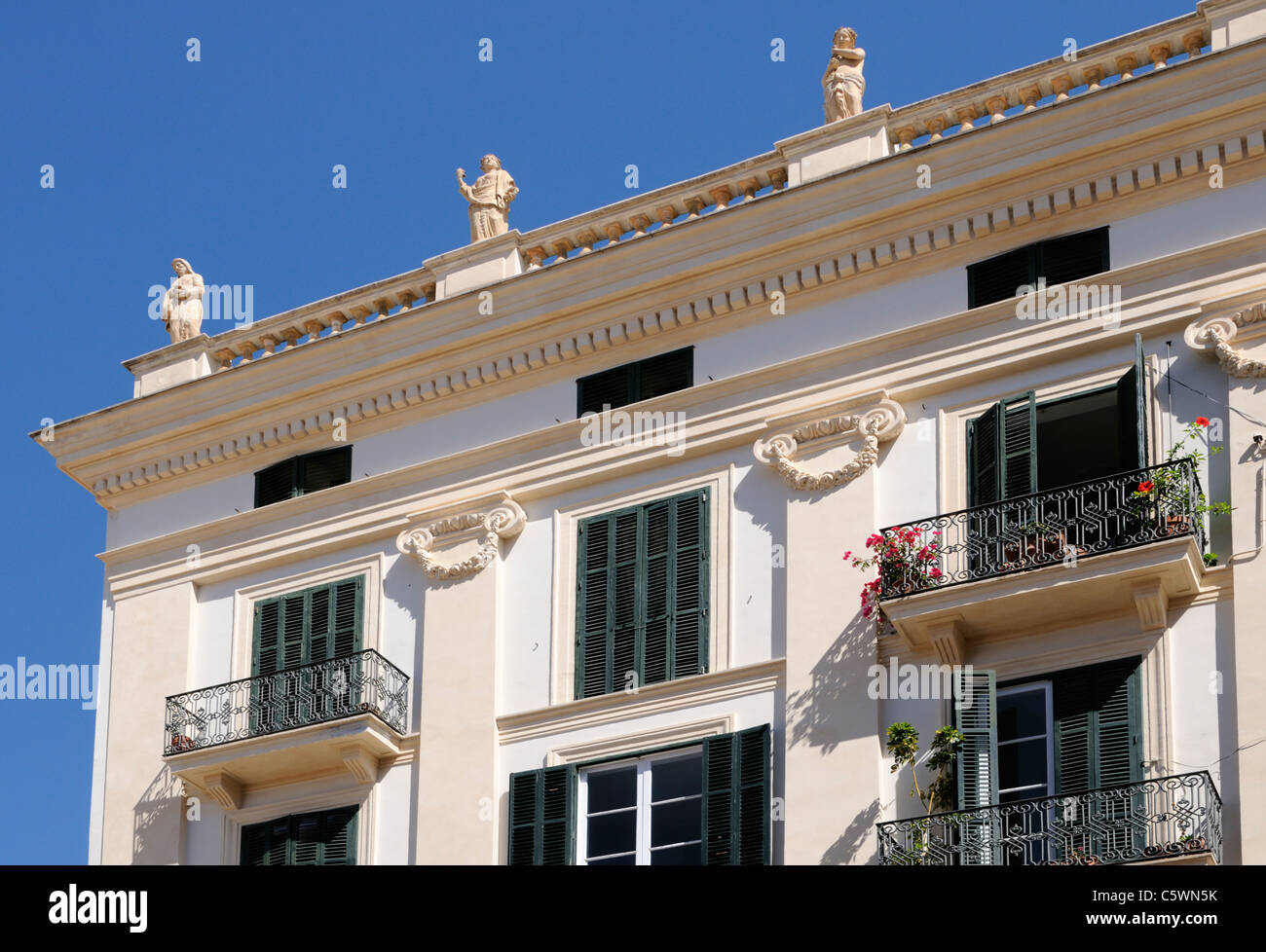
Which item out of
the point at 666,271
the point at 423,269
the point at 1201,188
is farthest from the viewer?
the point at 423,269

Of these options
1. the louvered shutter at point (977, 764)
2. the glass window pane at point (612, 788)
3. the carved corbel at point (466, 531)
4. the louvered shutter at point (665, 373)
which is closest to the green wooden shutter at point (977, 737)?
the louvered shutter at point (977, 764)

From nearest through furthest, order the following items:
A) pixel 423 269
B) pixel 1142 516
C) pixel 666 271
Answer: pixel 1142 516 < pixel 666 271 < pixel 423 269

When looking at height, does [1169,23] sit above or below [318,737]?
above

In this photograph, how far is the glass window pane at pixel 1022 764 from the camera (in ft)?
82.5

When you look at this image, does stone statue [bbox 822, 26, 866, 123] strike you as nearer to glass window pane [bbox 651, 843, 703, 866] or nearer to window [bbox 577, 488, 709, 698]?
window [bbox 577, 488, 709, 698]

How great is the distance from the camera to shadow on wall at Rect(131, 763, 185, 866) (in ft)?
96.4

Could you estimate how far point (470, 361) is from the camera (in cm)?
3012

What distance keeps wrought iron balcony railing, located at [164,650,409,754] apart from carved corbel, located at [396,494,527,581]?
46.2 inches

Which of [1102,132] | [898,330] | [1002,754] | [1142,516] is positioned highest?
[1102,132]

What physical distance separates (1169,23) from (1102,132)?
1.43 m

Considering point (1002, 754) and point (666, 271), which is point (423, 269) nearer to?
point (666, 271)

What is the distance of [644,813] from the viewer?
88.1 feet

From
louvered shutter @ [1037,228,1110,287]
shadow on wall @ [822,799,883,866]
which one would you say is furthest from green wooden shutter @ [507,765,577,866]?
louvered shutter @ [1037,228,1110,287]

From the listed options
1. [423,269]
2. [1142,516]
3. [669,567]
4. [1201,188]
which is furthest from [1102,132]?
[423,269]
